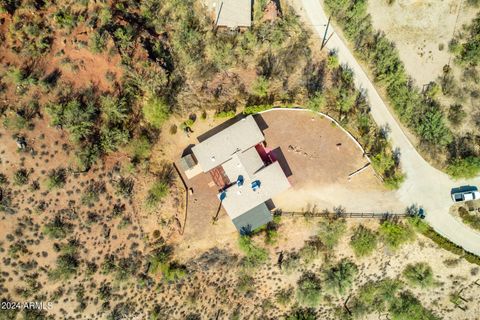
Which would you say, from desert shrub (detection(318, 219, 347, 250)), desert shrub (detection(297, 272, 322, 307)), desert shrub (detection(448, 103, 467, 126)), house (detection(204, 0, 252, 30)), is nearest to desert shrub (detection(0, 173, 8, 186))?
house (detection(204, 0, 252, 30))

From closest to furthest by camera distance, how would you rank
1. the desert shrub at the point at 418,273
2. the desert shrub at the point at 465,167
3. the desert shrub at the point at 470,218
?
the desert shrub at the point at 465,167 → the desert shrub at the point at 470,218 → the desert shrub at the point at 418,273

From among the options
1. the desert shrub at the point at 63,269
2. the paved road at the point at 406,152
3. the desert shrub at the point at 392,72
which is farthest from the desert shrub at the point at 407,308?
the desert shrub at the point at 63,269

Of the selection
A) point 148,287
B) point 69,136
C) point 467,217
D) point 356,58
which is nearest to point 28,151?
point 69,136

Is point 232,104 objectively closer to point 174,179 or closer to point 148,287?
point 174,179

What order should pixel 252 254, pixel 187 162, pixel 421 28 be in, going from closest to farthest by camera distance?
pixel 187 162, pixel 252 254, pixel 421 28

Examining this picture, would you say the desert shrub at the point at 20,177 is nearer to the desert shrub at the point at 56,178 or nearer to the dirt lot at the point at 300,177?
the desert shrub at the point at 56,178

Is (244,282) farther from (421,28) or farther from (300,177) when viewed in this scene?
(421,28)

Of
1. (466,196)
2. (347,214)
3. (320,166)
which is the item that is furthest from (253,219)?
(466,196)
